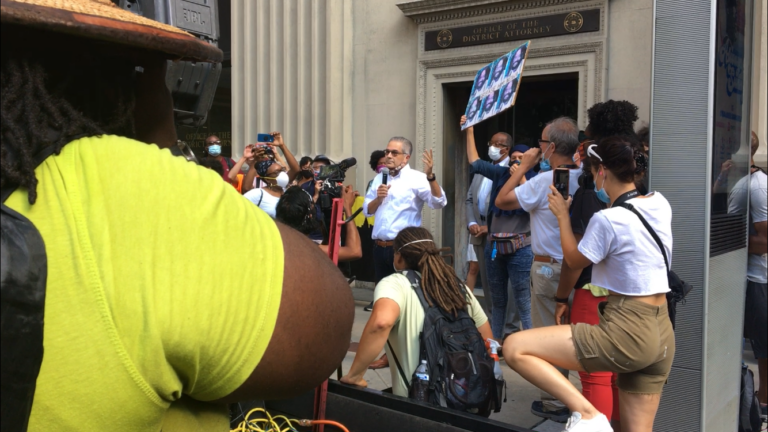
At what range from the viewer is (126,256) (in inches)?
42.0

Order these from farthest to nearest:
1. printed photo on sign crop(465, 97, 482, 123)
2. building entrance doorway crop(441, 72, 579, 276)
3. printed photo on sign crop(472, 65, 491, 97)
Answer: building entrance doorway crop(441, 72, 579, 276), printed photo on sign crop(472, 65, 491, 97), printed photo on sign crop(465, 97, 482, 123)

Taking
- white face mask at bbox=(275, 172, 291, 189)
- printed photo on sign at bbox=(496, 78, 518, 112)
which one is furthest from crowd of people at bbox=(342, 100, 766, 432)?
white face mask at bbox=(275, 172, 291, 189)

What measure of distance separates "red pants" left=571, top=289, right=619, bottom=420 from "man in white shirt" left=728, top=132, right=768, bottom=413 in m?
1.51

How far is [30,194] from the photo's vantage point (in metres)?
1.04

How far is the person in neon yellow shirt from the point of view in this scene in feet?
3.43

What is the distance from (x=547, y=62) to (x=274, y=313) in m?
7.66

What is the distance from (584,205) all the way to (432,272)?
1347 millimetres

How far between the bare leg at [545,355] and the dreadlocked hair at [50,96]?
2486mm

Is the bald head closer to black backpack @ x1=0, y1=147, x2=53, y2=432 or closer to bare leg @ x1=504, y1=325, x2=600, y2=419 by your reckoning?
bare leg @ x1=504, y1=325, x2=600, y2=419

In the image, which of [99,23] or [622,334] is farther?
[622,334]

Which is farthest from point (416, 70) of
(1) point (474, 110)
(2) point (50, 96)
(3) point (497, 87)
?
(2) point (50, 96)

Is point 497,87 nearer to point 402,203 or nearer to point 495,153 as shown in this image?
point 495,153

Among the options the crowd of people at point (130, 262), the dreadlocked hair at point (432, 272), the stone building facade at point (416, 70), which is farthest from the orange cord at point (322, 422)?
the stone building facade at point (416, 70)

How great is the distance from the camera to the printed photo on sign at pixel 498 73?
16.8ft
